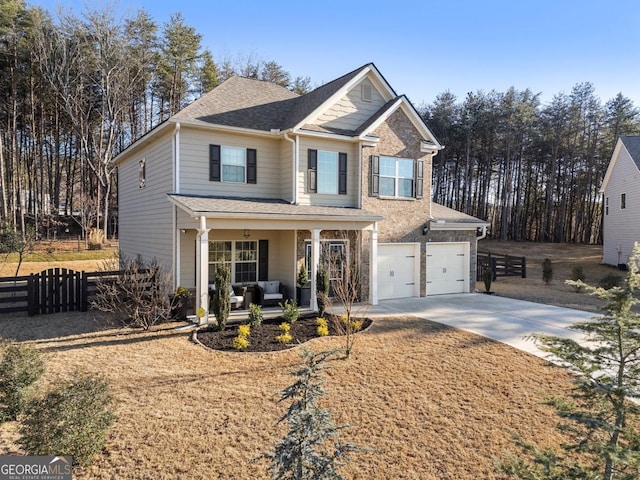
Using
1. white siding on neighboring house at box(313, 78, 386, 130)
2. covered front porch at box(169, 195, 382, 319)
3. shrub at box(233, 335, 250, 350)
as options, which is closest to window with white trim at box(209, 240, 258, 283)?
covered front porch at box(169, 195, 382, 319)

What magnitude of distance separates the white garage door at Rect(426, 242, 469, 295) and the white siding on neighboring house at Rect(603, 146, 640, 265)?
1464cm

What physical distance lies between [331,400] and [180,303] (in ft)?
21.6

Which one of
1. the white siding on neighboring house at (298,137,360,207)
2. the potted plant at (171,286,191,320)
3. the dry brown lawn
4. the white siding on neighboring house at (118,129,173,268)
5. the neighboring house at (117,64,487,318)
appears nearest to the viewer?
the dry brown lawn

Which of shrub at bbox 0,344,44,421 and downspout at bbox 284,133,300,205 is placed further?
downspout at bbox 284,133,300,205

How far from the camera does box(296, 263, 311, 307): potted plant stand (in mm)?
13156

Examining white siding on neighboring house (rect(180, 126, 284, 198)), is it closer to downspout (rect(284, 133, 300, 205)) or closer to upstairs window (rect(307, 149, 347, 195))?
downspout (rect(284, 133, 300, 205))

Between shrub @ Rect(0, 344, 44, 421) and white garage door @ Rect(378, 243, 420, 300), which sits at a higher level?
white garage door @ Rect(378, 243, 420, 300)

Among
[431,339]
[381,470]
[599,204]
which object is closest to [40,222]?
[431,339]

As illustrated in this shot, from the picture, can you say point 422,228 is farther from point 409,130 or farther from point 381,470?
point 381,470

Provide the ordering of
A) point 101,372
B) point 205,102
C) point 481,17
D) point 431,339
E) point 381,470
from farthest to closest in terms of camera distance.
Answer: point 205,102, point 481,17, point 431,339, point 101,372, point 381,470

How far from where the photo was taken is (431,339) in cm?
960

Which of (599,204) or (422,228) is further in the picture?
(599,204)

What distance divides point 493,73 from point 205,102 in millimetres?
11092

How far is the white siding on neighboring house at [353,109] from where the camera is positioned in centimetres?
1452
